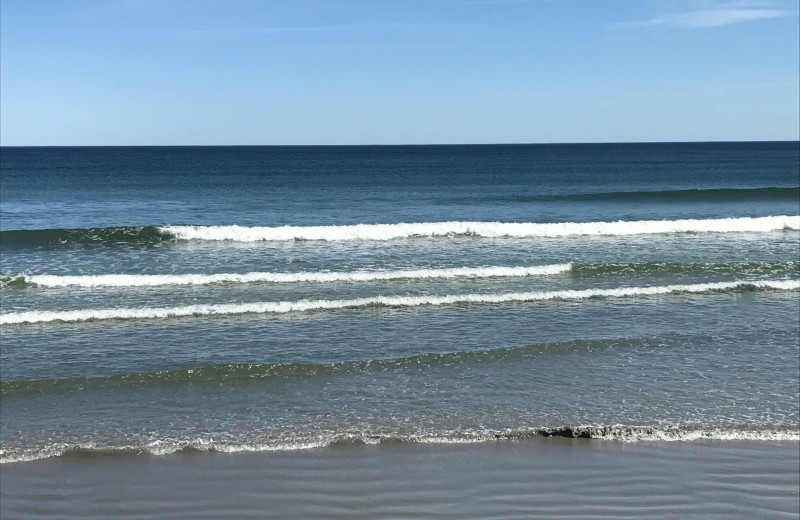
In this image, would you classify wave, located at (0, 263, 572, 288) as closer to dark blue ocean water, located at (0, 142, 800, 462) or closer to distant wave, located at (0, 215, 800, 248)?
dark blue ocean water, located at (0, 142, 800, 462)

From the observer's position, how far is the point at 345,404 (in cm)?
912

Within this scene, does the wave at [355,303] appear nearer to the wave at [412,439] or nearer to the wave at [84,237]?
the wave at [412,439]

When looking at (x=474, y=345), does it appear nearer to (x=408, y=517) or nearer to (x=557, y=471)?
(x=557, y=471)

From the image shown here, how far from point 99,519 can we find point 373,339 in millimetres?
6055

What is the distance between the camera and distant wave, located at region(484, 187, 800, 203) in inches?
1441

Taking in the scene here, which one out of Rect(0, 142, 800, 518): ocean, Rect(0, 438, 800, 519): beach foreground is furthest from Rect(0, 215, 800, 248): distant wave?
Rect(0, 438, 800, 519): beach foreground

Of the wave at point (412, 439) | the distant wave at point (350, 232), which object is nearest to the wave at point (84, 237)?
the distant wave at point (350, 232)

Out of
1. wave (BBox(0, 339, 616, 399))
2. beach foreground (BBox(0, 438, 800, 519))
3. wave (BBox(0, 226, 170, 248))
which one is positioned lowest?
beach foreground (BBox(0, 438, 800, 519))

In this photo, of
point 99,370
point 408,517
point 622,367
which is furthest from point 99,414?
point 622,367

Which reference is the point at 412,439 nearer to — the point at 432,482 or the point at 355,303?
the point at 432,482

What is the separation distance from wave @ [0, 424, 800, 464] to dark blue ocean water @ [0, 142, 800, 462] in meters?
0.04

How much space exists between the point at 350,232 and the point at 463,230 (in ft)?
11.9

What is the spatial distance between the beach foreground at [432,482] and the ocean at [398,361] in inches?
1.3

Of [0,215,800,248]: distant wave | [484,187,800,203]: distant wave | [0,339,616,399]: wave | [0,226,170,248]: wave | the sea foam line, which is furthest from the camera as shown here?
[484,187,800,203]: distant wave
